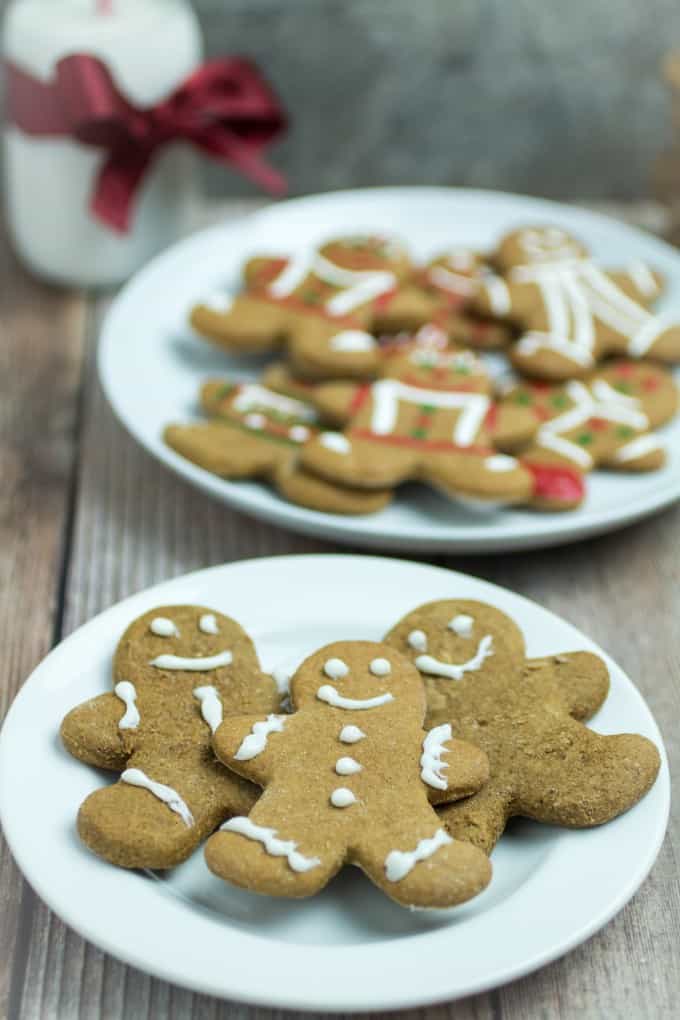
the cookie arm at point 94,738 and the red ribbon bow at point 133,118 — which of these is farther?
the red ribbon bow at point 133,118

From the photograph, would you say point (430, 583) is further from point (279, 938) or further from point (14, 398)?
point (14, 398)

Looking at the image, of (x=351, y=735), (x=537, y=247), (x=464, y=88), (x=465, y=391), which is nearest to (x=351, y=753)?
(x=351, y=735)

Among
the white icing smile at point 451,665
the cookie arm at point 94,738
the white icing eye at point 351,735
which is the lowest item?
the cookie arm at point 94,738

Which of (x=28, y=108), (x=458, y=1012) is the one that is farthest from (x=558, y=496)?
(x=28, y=108)

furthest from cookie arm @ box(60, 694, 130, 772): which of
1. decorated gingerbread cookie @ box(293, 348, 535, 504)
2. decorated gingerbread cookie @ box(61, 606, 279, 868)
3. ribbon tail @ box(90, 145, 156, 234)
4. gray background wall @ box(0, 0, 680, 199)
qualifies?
gray background wall @ box(0, 0, 680, 199)

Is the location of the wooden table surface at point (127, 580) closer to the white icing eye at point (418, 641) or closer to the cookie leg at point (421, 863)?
the cookie leg at point (421, 863)

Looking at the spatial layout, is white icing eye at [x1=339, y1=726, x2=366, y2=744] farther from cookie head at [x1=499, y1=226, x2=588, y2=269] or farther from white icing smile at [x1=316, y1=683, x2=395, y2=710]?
cookie head at [x1=499, y1=226, x2=588, y2=269]

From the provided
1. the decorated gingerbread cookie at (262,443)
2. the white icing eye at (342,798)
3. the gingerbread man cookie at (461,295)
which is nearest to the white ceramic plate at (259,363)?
the decorated gingerbread cookie at (262,443)
